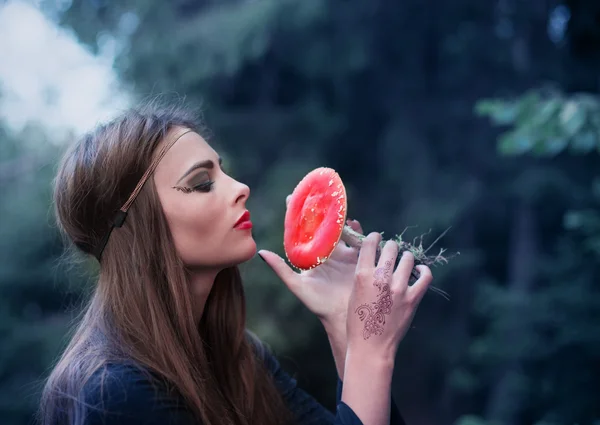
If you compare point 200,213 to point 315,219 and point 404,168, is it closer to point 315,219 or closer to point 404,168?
point 315,219

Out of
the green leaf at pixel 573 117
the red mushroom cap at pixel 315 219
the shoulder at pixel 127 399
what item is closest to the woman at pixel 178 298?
the shoulder at pixel 127 399

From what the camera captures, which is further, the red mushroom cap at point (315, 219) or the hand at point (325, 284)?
the hand at point (325, 284)

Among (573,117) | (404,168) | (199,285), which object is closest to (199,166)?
(199,285)

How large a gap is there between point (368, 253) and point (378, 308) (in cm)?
16

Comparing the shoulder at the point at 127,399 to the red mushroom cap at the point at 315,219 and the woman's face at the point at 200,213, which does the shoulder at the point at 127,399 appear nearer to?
the woman's face at the point at 200,213

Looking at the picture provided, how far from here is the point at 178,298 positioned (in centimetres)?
169

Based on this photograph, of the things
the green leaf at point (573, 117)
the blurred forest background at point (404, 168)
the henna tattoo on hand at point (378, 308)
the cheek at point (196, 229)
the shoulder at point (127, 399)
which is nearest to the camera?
the shoulder at point (127, 399)

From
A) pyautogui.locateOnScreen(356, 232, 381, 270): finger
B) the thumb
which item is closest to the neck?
the thumb

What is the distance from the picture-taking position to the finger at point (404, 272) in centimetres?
158

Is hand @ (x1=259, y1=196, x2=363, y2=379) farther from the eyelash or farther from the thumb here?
the eyelash

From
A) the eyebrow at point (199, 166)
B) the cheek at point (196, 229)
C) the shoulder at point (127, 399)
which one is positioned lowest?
the shoulder at point (127, 399)

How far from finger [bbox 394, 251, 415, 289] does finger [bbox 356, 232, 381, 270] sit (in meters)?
0.08

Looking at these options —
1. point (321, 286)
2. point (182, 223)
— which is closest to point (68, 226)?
point (182, 223)

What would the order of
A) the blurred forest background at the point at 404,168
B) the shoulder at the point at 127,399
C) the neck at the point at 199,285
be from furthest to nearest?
the blurred forest background at the point at 404,168 → the neck at the point at 199,285 → the shoulder at the point at 127,399
